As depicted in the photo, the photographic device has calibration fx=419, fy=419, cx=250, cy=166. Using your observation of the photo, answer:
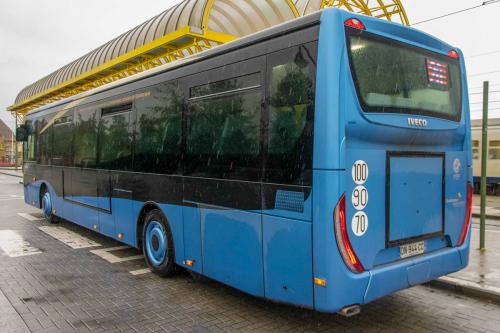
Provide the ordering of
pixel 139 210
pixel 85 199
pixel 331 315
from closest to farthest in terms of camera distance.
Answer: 1. pixel 331 315
2. pixel 139 210
3. pixel 85 199

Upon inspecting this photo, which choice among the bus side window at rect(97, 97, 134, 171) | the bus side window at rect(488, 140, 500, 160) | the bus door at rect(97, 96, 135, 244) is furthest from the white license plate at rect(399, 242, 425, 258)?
the bus side window at rect(488, 140, 500, 160)

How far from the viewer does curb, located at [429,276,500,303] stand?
5082 millimetres

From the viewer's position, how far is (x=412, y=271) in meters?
4.11

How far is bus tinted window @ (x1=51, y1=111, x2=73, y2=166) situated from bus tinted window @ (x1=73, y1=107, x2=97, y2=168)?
379mm

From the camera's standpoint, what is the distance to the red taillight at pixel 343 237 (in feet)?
11.8

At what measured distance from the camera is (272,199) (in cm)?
413

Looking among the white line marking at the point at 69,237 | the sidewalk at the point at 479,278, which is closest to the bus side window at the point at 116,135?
the white line marking at the point at 69,237

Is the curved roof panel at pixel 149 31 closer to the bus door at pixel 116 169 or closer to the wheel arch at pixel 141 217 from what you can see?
the bus door at pixel 116 169

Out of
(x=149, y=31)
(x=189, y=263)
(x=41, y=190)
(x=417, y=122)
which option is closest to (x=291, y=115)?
(x=417, y=122)

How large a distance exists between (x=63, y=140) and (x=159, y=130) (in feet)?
15.3

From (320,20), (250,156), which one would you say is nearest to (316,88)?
(320,20)

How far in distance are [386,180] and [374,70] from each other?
105 centimetres

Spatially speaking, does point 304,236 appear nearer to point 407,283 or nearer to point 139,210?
point 407,283

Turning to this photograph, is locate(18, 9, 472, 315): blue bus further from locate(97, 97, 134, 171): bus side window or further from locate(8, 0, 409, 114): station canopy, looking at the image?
locate(8, 0, 409, 114): station canopy
